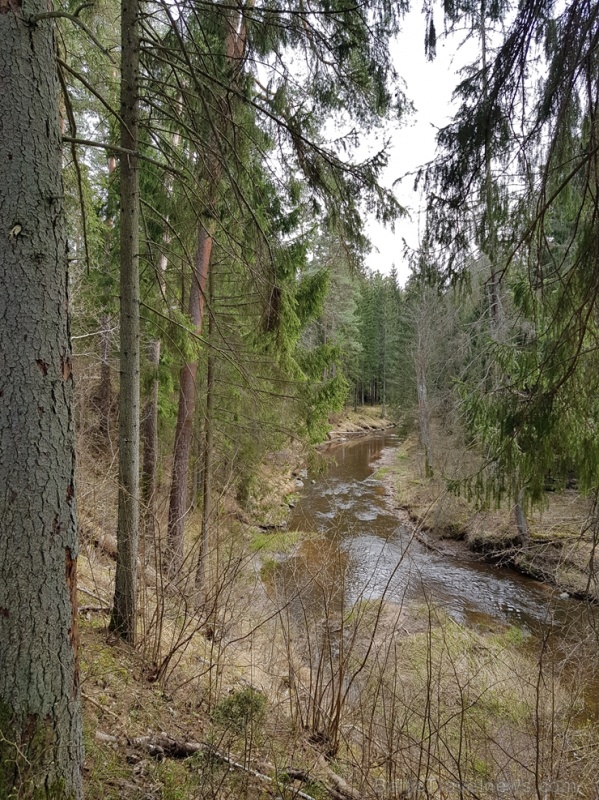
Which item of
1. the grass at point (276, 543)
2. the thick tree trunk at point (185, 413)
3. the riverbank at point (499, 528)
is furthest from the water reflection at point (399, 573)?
the thick tree trunk at point (185, 413)

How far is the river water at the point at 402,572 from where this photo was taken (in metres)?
5.25

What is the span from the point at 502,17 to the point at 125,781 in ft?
A: 14.9

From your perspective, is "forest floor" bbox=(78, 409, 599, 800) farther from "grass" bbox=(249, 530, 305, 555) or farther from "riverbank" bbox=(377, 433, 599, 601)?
"riverbank" bbox=(377, 433, 599, 601)

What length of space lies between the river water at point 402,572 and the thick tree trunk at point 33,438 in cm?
193

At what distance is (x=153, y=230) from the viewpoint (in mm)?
6070

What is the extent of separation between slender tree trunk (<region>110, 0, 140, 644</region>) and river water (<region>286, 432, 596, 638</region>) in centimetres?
145

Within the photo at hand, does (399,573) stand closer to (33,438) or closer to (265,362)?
(265,362)

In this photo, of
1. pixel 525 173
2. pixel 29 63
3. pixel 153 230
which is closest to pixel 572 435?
pixel 525 173

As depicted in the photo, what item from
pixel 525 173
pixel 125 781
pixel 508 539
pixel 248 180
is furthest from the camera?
pixel 508 539

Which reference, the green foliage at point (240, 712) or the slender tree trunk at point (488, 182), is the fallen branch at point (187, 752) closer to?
the green foliage at point (240, 712)

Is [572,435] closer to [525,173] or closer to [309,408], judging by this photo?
[525,173]

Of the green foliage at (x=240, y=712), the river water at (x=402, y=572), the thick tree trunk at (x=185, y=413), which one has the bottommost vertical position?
the river water at (x=402, y=572)

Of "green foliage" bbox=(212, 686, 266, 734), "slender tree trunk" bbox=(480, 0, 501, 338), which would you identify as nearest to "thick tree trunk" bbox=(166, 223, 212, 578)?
"green foliage" bbox=(212, 686, 266, 734)

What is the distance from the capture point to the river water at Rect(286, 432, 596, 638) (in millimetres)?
5254
